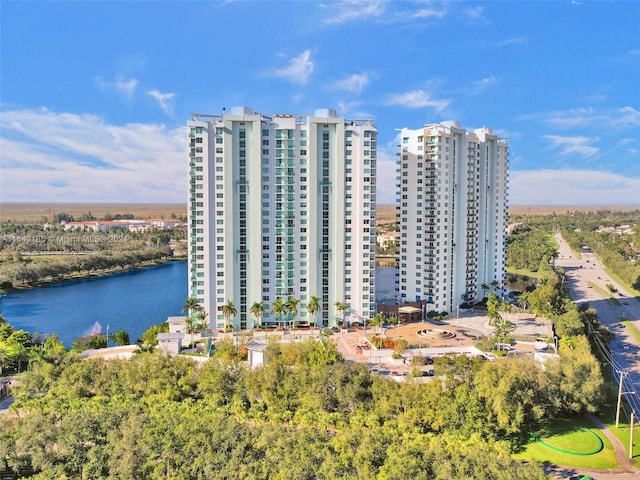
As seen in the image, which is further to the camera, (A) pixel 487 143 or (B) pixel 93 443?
(A) pixel 487 143

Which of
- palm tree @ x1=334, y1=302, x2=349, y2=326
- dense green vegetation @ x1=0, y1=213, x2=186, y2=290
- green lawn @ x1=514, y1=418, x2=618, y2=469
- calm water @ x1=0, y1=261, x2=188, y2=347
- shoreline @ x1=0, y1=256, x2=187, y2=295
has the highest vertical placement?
dense green vegetation @ x1=0, y1=213, x2=186, y2=290

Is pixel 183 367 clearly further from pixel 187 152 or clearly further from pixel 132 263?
pixel 132 263

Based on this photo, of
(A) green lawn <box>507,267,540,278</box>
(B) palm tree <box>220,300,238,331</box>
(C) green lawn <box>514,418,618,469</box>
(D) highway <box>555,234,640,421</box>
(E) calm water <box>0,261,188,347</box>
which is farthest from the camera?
(A) green lawn <box>507,267,540,278</box>

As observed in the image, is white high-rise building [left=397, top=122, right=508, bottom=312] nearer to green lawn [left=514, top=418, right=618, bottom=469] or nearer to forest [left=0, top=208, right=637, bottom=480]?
forest [left=0, top=208, right=637, bottom=480]

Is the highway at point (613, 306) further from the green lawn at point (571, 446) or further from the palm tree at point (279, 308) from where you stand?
the palm tree at point (279, 308)

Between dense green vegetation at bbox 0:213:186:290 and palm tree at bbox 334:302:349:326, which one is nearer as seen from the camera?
palm tree at bbox 334:302:349:326

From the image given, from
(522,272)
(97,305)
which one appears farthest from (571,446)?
(522,272)

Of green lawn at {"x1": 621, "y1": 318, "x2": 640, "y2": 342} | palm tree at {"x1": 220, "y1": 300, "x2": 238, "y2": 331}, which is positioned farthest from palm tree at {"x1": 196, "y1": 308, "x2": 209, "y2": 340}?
green lawn at {"x1": 621, "y1": 318, "x2": 640, "y2": 342}

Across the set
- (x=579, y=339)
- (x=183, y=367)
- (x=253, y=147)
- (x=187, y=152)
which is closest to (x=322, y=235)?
(x=253, y=147)
